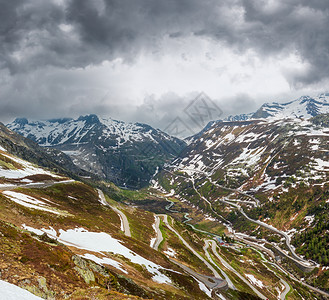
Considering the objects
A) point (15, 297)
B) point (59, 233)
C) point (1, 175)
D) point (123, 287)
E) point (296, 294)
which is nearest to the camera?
point (15, 297)

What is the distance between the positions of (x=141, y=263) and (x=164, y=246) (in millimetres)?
51558

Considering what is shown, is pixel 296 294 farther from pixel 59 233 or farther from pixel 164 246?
pixel 59 233

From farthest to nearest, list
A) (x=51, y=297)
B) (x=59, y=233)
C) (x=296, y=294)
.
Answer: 1. (x=296, y=294)
2. (x=59, y=233)
3. (x=51, y=297)

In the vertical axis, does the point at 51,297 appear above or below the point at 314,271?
above

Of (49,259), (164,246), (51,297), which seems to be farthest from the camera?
(164,246)

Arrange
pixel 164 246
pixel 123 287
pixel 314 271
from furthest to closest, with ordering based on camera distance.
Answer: pixel 314 271, pixel 164 246, pixel 123 287

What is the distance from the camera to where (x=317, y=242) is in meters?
186

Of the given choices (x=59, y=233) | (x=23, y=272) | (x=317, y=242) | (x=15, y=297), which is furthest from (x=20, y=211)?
(x=317, y=242)

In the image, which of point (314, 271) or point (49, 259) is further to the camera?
point (314, 271)

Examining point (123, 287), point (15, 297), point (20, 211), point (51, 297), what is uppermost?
point (15, 297)

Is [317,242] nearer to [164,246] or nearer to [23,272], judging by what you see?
[164,246]

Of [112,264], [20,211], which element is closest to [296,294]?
[112,264]

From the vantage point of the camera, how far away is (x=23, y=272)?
19.7m

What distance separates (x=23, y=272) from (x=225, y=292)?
244ft
